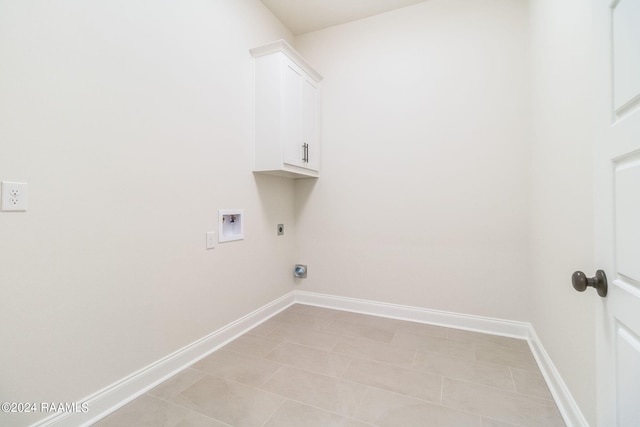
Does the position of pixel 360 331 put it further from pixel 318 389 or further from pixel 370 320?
pixel 318 389

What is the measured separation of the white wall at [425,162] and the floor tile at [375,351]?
0.66 meters

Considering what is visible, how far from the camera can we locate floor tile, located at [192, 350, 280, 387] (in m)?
1.72

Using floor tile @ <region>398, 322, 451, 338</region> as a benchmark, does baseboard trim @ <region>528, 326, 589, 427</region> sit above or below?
above

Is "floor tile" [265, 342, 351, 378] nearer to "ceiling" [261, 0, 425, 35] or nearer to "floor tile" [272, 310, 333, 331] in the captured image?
"floor tile" [272, 310, 333, 331]

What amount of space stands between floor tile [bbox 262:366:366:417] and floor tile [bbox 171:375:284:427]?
9 centimetres

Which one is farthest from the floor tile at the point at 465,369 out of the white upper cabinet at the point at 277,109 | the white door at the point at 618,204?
the white upper cabinet at the point at 277,109

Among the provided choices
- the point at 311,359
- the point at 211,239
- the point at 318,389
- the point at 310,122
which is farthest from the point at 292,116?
the point at 318,389

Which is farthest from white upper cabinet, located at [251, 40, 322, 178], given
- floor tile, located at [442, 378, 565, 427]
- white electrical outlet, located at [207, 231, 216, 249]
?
floor tile, located at [442, 378, 565, 427]

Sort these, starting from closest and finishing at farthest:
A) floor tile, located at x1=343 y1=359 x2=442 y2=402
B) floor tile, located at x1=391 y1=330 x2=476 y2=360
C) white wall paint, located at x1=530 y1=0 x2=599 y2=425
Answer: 1. white wall paint, located at x1=530 y1=0 x2=599 y2=425
2. floor tile, located at x1=343 y1=359 x2=442 y2=402
3. floor tile, located at x1=391 y1=330 x2=476 y2=360

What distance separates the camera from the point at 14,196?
112 cm

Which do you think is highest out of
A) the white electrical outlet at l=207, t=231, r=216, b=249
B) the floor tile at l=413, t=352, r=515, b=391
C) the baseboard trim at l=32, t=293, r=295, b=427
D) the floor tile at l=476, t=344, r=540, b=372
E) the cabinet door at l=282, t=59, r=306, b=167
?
the cabinet door at l=282, t=59, r=306, b=167

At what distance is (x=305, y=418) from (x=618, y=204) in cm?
156

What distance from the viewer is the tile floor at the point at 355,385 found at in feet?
4.58

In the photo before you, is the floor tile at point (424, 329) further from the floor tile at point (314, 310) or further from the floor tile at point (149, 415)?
the floor tile at point (149, 415)
